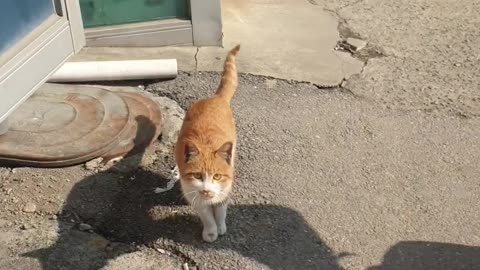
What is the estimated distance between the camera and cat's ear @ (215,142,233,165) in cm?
323

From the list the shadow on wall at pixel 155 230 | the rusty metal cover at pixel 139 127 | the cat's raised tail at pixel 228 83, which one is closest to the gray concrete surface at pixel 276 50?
the rusty metal cover at pixel 139 127

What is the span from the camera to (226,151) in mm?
3244

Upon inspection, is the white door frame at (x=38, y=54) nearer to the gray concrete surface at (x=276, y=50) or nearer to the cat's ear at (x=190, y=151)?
the cat's ear at (x=190, y=151)

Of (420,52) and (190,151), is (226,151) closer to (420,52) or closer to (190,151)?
(190,151)

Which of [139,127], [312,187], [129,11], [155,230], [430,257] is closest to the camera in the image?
[430,257]

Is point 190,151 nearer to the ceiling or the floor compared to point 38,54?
nearer to the floor

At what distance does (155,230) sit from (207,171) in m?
0.49

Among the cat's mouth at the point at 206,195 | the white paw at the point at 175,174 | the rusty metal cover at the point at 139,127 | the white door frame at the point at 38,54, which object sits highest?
the white door frame at the point at 38,54

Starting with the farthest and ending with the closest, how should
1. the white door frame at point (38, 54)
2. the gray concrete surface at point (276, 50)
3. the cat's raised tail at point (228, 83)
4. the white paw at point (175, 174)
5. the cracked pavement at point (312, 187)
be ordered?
the gray concrete surface at point (276, 50), the cat's raised tail at point (228, 83), the white paw at point (175, 174), the cracked pavement at point (312, 187), the white door frame at point (38, 54)

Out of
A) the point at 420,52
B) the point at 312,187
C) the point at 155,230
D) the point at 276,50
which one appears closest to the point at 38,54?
the point at 155,230

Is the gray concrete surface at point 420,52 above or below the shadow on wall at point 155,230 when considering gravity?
above

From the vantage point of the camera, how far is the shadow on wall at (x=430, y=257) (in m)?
3.29

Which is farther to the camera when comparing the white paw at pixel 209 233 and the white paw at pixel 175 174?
the white paw at pixel 175 174

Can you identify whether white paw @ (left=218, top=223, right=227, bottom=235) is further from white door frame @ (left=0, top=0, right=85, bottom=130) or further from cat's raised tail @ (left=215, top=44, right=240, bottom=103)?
white door frame @ (left=0, top=0, right=85, bottom=130)
